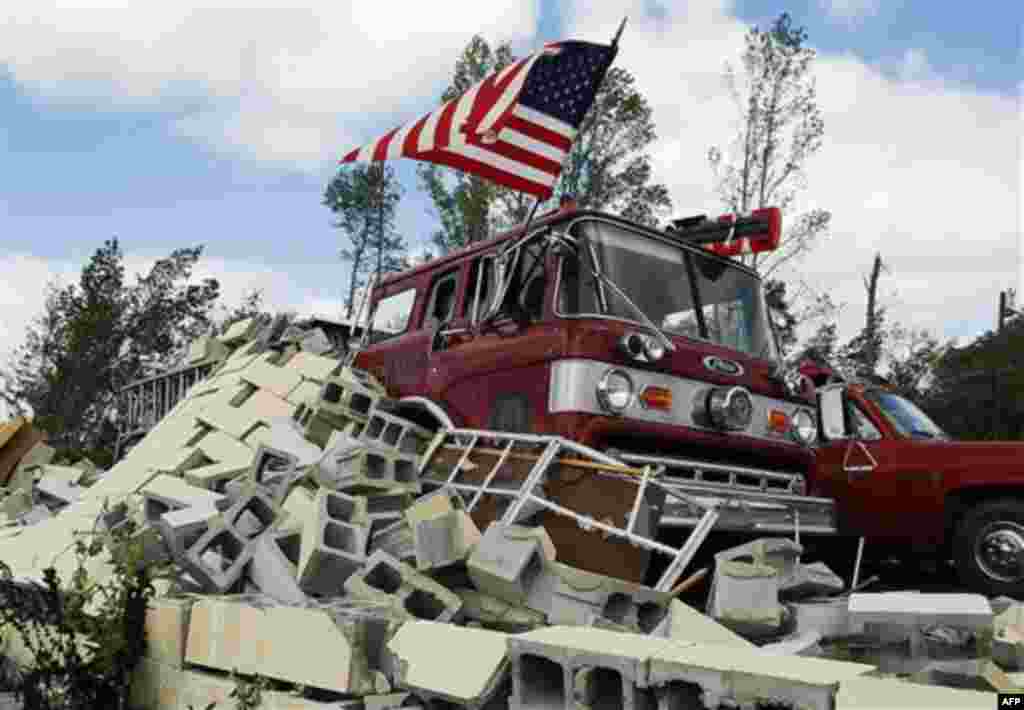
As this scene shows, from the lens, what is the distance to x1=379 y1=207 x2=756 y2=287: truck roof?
6.29 m

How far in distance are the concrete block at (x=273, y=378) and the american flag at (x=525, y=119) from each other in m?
2.18

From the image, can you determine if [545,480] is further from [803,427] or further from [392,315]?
[392,315]

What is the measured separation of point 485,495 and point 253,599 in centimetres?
145

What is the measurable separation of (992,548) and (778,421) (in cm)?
218

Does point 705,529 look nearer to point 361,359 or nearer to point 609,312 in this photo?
point 609,312

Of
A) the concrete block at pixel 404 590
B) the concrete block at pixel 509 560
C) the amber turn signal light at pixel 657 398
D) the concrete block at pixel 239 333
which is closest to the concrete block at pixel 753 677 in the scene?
the concrete block at pixel 509 560

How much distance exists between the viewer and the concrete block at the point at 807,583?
5.07 m

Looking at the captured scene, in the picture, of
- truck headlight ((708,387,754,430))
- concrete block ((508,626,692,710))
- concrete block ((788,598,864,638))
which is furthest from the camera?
truck headlight ((708,387,754,430))

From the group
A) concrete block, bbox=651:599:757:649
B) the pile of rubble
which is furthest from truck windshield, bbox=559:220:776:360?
concrete block, bbox=651:599:757:649

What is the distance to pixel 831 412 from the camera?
862 cm

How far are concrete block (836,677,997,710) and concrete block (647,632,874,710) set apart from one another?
0.05 meters

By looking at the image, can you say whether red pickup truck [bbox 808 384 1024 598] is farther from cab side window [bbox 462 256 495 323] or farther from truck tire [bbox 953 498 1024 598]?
cab side window [bbox 462 256 495 323]

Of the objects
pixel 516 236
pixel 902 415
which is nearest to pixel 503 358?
pixel 516 236

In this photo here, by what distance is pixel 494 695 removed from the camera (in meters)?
3.32
